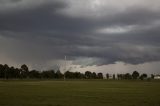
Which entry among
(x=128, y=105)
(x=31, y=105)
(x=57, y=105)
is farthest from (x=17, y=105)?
(x=128, y=105)

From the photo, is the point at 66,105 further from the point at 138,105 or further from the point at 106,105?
the point at 138,105

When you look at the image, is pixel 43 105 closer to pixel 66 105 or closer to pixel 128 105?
pixel 66 105

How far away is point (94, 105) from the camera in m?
28.3

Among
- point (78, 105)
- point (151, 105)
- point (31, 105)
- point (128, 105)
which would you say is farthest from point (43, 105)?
point (151, 105)

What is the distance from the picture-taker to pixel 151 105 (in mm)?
28344

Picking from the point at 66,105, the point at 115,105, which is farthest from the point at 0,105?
the point at 115,105

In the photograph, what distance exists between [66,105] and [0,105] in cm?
564

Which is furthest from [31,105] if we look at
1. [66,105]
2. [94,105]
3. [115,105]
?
[115,105]

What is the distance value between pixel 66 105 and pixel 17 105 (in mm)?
4233

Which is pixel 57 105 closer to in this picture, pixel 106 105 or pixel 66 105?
pixel 66 105

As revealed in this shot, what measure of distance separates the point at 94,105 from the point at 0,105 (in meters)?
8.12

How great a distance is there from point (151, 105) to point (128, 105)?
203 centimetres

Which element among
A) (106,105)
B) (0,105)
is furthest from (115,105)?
(0,105)

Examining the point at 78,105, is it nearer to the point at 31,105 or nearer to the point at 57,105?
the point at 57,105
